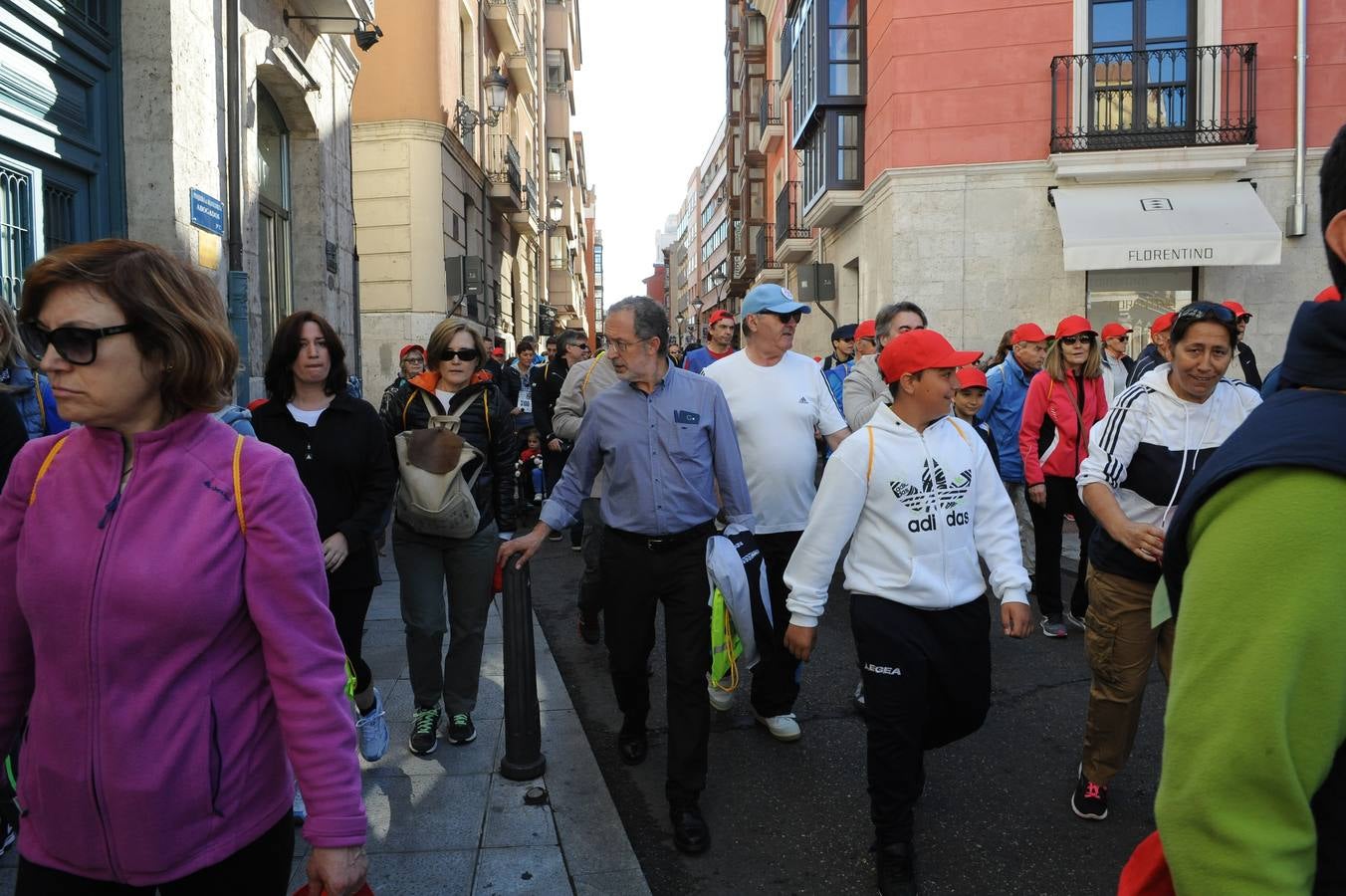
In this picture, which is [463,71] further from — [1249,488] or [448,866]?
[1249,488]

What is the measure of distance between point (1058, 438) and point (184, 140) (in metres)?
6.81

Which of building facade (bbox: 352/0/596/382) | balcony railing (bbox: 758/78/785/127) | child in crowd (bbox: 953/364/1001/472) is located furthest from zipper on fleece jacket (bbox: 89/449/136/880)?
balcony railing (bbox: 758/78/785/127)

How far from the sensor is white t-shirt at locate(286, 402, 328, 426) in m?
4.10

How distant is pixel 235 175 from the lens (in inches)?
341

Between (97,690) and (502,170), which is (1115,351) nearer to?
(97,690)

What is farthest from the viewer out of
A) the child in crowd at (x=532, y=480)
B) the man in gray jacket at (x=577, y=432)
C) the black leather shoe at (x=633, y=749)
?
the child in crowd at (x=532, y=480)

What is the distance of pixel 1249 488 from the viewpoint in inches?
44.3

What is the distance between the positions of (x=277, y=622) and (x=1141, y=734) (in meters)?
4.39

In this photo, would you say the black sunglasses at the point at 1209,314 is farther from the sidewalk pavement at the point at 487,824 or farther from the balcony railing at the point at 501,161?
the balcony railing at the point at 501,161

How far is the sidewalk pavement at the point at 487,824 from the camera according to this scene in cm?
336

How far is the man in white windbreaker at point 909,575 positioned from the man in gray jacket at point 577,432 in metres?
2.66

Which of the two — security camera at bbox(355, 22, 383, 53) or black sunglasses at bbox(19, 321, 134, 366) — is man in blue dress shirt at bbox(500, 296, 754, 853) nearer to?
black sunglasses at bbox(19, 321, 134, 366)

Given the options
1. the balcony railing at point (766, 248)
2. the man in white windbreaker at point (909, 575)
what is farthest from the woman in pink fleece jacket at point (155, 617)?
the balcony railing at point (766, 248)

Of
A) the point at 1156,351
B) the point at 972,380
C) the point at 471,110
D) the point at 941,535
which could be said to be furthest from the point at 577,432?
the point at 471,110
